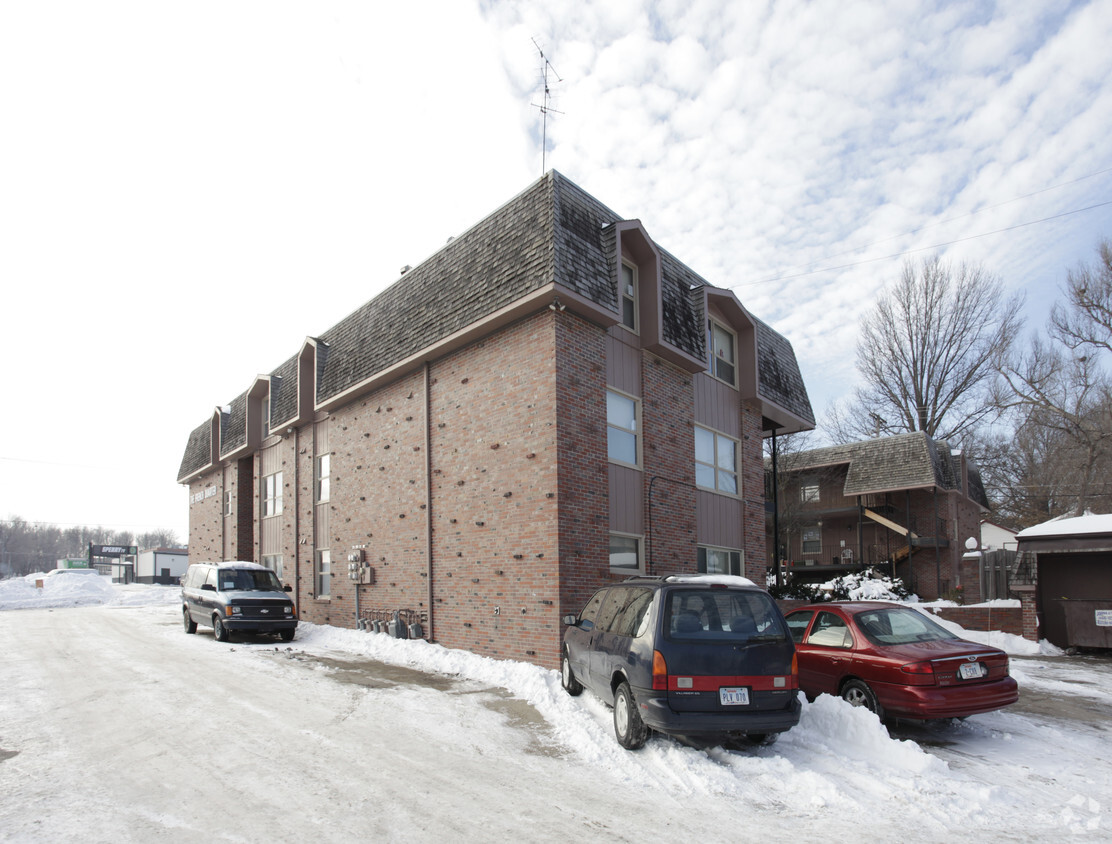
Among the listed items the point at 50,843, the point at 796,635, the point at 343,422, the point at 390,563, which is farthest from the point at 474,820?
the point at 343,422

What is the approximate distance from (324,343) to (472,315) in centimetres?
811

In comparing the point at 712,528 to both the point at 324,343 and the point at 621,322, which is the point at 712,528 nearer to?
the point at 621,322

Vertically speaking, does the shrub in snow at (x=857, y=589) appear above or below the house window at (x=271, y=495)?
below

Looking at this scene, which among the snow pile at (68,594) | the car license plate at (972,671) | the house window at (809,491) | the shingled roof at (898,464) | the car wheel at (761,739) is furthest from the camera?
the house window at (809,491)

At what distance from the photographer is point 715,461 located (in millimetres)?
16828

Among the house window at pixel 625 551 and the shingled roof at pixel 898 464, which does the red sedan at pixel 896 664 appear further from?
Result: the shingled roof at pixel 898 464

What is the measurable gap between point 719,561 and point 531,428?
6.83m

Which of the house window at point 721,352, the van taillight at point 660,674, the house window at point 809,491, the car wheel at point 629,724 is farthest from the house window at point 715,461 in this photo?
the house window at point 809,491

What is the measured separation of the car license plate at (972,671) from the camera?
7.84 meters

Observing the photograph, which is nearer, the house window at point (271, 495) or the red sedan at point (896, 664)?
the red sedan at point (896, 664)

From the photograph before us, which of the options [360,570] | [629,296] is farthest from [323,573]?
[629,296]

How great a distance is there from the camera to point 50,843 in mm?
4699

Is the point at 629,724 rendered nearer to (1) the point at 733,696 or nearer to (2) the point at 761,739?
(1) the point at 733,696

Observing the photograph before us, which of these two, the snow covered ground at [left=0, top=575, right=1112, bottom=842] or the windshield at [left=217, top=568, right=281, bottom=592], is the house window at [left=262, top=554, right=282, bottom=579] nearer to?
the windshield at [left=217, top=568, right=281, bottom=592]
